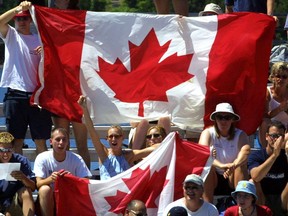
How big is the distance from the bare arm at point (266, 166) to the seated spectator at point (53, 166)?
173 centimetres

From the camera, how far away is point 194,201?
11852 mm

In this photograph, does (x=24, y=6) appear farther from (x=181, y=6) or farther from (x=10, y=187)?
(x=181, y=6)

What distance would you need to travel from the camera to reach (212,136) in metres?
12.8

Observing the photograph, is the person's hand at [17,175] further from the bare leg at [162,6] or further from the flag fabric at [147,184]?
the bare leg at [162,6]

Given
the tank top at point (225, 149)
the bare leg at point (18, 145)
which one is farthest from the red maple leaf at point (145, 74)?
the bare leg at point (18, 145)

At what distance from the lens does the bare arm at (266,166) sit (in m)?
12.2

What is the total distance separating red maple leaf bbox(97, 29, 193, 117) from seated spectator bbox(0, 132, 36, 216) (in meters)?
1.53

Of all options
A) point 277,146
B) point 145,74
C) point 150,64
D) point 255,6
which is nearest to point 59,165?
point 145,74

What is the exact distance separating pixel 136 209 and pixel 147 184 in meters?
0.98

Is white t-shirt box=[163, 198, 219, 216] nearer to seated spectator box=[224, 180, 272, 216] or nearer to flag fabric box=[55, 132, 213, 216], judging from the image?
seated spectator box=[224, 180, 272, 216]

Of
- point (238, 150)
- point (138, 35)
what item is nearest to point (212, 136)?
point (238, 150)

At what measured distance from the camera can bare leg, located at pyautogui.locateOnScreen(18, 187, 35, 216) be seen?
12.2m

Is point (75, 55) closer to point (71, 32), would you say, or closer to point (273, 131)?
point (71, 32)

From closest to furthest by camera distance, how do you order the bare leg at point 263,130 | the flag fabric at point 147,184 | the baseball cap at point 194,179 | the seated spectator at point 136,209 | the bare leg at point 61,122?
1. the seated spectator at point 136,209
2. the baseball cap at point 194,179
3. the flag fabric at point 147,184
4. the bare leg at point 263,130
5. the bare leg at point 61,122
